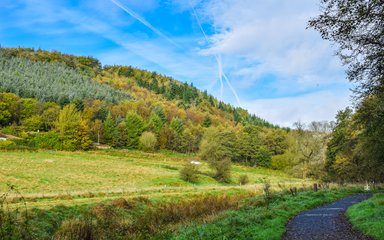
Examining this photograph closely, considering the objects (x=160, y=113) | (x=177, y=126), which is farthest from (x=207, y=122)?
(x=177, y=126)

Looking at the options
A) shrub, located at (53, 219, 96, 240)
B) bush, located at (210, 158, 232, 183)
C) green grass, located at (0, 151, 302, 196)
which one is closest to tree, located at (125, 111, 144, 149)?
green grass, located at (0, 151, 302, 196)

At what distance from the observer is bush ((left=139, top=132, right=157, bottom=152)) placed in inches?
4921

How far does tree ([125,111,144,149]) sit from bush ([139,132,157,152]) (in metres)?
3.28

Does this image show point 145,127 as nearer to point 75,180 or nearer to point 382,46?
point 75,180

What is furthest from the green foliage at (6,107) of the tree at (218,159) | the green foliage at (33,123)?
the tree at (218,159)

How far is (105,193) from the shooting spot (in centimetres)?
3978

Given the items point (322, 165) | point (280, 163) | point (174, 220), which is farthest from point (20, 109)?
point (174, 220)

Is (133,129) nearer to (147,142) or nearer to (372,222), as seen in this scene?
(147,142)

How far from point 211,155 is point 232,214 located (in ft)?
221

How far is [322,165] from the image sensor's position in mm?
67562

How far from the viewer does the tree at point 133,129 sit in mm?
128688

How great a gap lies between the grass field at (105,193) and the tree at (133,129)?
95.9ft

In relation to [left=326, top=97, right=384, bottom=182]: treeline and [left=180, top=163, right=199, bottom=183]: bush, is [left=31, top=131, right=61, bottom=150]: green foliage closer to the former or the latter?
[left=180, top=163, right=199, bottom=183]: bush

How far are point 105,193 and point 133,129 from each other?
9653 centimetres
